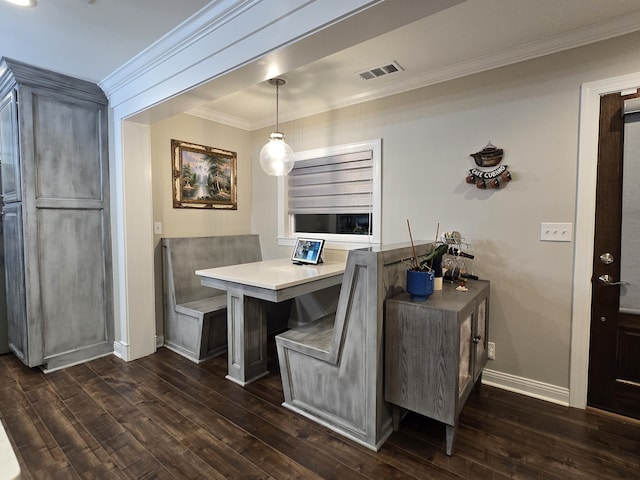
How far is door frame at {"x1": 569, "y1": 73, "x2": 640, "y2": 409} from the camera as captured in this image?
2.07 meters

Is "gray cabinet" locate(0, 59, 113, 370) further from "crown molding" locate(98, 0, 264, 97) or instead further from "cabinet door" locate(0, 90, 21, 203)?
"crown molding" locate(98, 0, 264, 97)

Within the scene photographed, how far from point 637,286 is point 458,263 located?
1026 millimetres

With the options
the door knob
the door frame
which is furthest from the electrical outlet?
the door knob

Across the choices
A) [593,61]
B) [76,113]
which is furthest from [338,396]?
[76,113]

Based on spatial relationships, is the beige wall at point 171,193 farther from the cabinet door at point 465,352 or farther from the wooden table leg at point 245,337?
the cabinet door at point 465,352

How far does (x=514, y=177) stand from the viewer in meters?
2.33

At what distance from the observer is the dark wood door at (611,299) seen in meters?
2.03

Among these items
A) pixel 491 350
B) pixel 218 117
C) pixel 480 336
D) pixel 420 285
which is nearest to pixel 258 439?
pixel 420 285

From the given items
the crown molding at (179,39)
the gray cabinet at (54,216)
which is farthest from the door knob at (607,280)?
the gray cabinet at (54,216)

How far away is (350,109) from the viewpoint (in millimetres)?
3139

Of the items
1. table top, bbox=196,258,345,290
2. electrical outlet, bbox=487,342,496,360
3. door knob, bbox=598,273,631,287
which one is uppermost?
door knob, bbox=598,273,631,287

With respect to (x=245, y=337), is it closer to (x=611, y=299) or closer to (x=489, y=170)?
(x=489, y=170)

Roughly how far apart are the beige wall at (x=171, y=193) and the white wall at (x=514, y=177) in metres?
1.85

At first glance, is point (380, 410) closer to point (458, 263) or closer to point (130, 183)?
point (458, 263)
